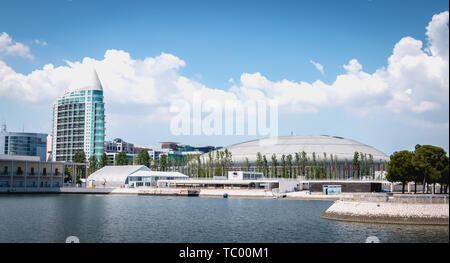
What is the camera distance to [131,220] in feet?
185

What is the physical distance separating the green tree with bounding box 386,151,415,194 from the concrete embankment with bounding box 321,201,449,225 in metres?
29.9

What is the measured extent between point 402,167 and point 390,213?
3698 cm

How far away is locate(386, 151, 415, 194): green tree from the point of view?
79.2 m

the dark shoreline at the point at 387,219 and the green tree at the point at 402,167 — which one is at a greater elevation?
the green tree at the point at 402,167

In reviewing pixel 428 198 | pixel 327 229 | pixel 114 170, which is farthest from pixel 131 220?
pixel 114 170

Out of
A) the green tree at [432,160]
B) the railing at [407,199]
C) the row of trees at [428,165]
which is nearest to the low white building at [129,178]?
the row of trees at [428,165]

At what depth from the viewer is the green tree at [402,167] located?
79.2 metres

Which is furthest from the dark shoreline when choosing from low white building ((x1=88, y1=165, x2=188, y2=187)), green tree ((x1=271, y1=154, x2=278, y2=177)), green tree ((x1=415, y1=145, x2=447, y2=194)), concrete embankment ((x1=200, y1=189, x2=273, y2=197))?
low white building ((x1=88, y1=165, x2=188, y2=187))

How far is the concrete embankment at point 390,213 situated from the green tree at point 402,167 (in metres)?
29.9

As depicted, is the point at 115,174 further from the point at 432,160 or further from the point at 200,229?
the point at 200,229

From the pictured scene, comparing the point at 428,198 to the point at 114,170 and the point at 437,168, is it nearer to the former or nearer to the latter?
the point at 437,168

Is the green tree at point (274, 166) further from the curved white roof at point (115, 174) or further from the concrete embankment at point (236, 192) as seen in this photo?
the curved white roof at point (115, 174)

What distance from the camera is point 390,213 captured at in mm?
47656

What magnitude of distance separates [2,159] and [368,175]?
12295 centimetres
